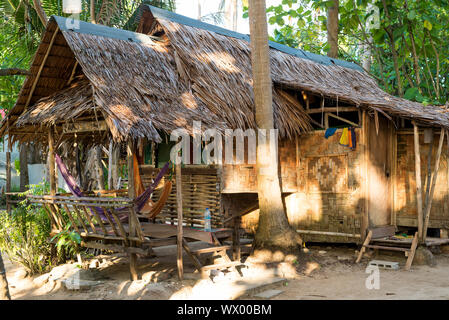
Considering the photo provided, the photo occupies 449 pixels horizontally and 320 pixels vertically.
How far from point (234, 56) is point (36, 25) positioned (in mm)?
4693

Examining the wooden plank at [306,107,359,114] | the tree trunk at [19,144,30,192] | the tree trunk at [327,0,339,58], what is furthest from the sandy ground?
the tree trunk at [19,144,30,192]

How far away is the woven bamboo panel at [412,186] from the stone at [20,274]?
19.3ft

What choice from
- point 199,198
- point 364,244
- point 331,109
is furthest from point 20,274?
point 331,109

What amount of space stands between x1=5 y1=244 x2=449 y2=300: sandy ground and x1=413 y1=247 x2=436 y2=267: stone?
11cm

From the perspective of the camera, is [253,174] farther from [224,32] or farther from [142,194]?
[224,32]

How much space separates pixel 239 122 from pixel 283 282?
8.06 ft

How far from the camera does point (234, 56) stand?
850 centimetres

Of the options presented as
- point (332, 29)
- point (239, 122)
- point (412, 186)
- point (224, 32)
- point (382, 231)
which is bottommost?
point (382, 231)

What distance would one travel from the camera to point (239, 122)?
283 inches

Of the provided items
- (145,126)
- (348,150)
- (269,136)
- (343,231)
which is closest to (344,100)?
(348,150)

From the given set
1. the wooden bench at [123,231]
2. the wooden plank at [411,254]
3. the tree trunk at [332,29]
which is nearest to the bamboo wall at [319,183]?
the wooden plank at [411,254]

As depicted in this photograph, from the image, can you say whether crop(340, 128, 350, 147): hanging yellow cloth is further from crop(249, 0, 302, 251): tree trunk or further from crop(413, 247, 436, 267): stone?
crop(413, 247, 436, 267): stone

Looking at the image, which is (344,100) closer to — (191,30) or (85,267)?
(191,30)

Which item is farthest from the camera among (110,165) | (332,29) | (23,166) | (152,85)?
(23,166)
